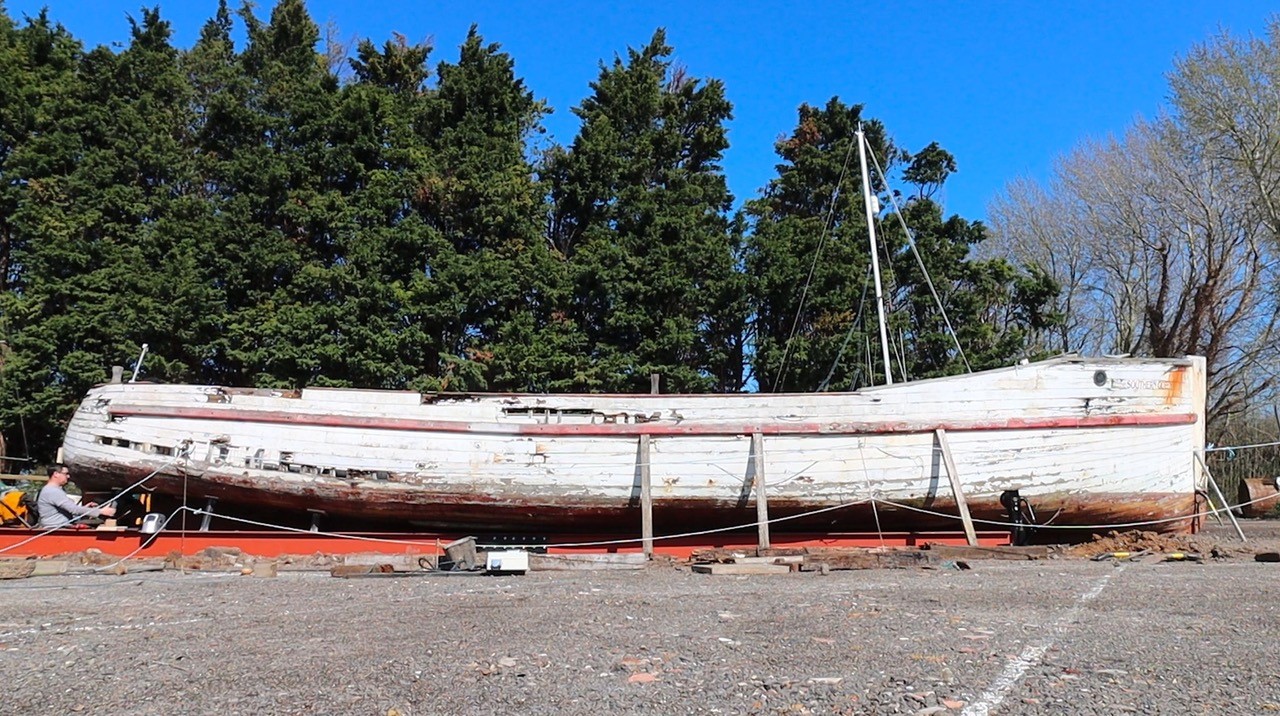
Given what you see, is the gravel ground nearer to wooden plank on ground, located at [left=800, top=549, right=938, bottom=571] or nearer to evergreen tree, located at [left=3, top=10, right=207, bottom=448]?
wooden plank on ground, located at [left=800, top=549, right=938, bottom=571]

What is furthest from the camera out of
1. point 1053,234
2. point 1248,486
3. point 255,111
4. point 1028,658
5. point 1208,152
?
point 1053,234

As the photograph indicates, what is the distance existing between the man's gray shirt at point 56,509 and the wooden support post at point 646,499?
6.68m

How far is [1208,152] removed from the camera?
69.5ft

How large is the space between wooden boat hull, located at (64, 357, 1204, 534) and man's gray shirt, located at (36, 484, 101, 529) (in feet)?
3.39

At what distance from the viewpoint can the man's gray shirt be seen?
9.36m

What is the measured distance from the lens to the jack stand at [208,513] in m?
10.2

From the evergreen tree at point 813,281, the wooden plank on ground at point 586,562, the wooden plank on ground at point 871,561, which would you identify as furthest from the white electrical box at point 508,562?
the evergreen tree at point 813,281

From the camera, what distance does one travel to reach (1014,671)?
12.0 ft

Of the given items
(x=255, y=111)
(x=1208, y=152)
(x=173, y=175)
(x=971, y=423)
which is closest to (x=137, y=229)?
(x=173, y=175)

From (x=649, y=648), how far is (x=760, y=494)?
5.66 m

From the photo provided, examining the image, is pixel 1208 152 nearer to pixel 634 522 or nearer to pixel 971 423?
pixel 971 423

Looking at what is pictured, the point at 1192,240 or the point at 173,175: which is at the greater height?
the point at 173,175

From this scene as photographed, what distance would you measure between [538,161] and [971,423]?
16.9 m

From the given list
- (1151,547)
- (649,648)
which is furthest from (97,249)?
(1151,547)
